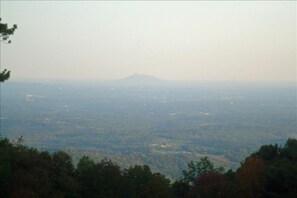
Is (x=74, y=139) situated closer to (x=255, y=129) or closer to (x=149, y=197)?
(x=255, y=129)

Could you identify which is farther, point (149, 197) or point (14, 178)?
point (149, 197)

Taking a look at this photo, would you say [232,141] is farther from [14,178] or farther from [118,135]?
[14,178]

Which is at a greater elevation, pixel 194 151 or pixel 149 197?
pixel 149 197

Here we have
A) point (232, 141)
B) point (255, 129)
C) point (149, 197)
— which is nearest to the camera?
point (149, 197)

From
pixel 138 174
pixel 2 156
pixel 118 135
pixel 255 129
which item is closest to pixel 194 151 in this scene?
pixel 118 135

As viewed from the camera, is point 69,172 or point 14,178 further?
point 69,172

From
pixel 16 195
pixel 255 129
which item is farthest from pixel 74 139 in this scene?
pixel 16 195

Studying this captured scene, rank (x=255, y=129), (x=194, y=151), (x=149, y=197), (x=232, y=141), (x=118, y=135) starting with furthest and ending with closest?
(x=255, y=129)
(x=118, y=135)
(x=232, y=141)
(x=194, y=151)
(x=149, y=197)

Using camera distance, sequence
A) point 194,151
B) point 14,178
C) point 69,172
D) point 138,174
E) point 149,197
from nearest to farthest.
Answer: point 14,178 < point 149,197 < point 69,172 < point 138,174 < point 194,151

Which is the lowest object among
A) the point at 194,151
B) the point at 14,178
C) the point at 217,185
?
the point at 194,151
